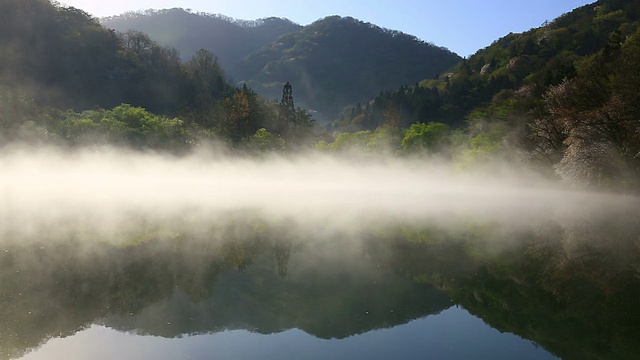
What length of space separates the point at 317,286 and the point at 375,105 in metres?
153

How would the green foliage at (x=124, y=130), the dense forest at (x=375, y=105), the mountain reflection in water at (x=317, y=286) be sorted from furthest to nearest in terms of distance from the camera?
the green foliage at (x=124, y=130), the dense forest at (x=375, y=105), the mountain reflection in water at (x=317, y=286)

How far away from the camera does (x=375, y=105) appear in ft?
539

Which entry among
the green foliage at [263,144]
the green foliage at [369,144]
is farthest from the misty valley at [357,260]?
the green foliage at [369,144]

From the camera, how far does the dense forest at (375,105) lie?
45562mm

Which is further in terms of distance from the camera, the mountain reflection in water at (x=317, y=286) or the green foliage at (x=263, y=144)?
the green foliage at (x=263, y=144)

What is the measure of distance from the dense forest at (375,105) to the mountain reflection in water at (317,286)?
88.7 ft

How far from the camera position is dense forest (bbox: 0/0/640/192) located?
149ft

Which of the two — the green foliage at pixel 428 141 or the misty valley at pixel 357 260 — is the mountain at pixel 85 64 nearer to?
the misty valley at pixel 357 260

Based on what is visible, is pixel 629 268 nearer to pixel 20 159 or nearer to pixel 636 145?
pixel 636 145

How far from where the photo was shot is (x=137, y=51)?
144 m

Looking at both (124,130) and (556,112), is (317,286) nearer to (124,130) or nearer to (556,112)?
(556,112)

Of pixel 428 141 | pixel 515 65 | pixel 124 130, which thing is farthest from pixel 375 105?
pixel 124 130

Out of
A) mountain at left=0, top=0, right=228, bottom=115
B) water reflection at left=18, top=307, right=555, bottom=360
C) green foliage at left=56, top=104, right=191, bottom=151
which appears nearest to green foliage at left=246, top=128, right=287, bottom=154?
green foliage at left=56, top=104, right=191, bottom=151

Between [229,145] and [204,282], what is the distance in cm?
8029
